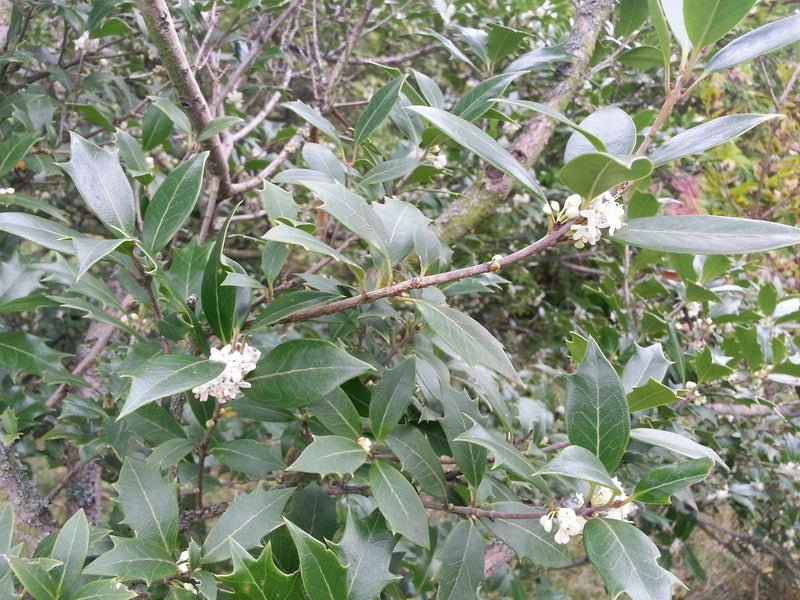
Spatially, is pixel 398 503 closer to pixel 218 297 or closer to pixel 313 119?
pixel 218 297

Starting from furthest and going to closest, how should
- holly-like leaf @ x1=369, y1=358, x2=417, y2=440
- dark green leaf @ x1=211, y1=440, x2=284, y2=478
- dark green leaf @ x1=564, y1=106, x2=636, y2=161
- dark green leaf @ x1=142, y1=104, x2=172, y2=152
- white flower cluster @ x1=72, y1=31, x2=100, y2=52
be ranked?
white flower cluster @ x1=72, y1=31, x2=100, y2=52 → dark green leaf @ x1=142, y1=104, x2=172, y2=152 → dark green leaf @ x1=211, y1=440, x2=284, y2=478 → holly-like leaf @ x1=369, y1=358, x2=417, y2=440 → dark green leaf @ x1=564, y1=106, x2=636, y2=161

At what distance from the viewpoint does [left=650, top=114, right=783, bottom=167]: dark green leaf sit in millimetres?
619

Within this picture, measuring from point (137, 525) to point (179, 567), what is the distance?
0.07m

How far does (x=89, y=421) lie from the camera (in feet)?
3.80

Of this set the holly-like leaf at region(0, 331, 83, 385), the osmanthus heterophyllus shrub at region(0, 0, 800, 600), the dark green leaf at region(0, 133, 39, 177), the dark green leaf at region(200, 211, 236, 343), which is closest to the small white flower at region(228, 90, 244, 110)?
the osmanthus heterophyllus shrub at region(0, 0, 800, 600)

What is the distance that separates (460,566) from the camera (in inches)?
29.8

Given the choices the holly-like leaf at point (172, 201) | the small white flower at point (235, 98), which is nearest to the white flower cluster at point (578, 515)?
the holly-like leaf at point (172, 201)

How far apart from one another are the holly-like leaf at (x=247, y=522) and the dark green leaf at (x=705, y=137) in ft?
1.83

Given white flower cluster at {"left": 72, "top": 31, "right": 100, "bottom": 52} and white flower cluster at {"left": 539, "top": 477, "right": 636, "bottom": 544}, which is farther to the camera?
white flower cluster at {"left": 72, "top": 31, "right": 100, "bottom": 52}

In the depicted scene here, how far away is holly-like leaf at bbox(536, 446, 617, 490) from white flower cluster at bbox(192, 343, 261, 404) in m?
0.34

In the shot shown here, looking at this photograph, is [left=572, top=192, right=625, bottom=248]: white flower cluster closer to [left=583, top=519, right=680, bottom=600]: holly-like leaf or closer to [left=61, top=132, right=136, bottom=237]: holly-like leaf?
[left=583, top=519, right=680, bottom=600]: holly-like leaf

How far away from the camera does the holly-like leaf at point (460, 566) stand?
75cm

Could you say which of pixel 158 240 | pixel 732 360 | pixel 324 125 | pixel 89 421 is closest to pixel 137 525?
pixel 158 240

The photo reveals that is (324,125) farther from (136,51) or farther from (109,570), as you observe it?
(136,51)
